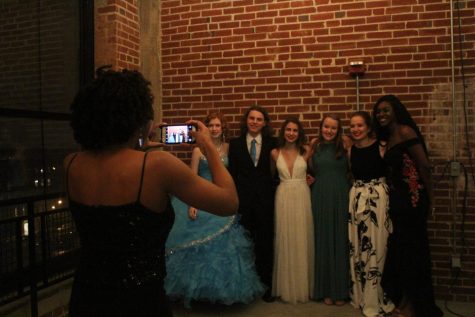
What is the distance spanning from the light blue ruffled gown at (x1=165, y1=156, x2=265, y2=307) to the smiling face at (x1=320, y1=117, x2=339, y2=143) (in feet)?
Result: 3.36

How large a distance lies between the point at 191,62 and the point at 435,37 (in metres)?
2.19

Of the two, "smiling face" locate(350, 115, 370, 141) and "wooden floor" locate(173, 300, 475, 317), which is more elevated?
"smiling face" locate(350, 115, 370, 141)

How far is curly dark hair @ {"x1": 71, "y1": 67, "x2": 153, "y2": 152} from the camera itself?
1.21 m

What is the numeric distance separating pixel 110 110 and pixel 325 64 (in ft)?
9.23

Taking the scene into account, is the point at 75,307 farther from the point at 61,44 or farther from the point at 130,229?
the point at 61,44

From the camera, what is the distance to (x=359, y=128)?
3.26m

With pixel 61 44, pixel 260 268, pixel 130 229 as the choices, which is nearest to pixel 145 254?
pixel 130 229

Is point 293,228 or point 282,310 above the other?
point 293,228

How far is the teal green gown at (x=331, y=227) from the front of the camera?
332cm

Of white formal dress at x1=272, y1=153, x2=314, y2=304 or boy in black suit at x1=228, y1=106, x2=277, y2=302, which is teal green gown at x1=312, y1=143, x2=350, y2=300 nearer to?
white formal dress at x1=272, y1=153, x2=314, y2=304

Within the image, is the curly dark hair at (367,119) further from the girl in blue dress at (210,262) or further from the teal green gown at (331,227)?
the girl in blue dress at (210,262)

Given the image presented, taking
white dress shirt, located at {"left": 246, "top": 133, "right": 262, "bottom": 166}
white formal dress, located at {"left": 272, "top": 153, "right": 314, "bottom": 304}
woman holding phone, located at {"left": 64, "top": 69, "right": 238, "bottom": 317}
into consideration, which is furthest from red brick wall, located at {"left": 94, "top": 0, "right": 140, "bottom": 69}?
woman holding phone, located at {"left": 64, "top": 69, "right": 238, "bottom": 317}

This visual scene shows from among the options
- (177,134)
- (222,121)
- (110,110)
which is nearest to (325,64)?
(222,121)

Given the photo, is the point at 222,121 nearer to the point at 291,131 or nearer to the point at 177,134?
the point at 291,131
